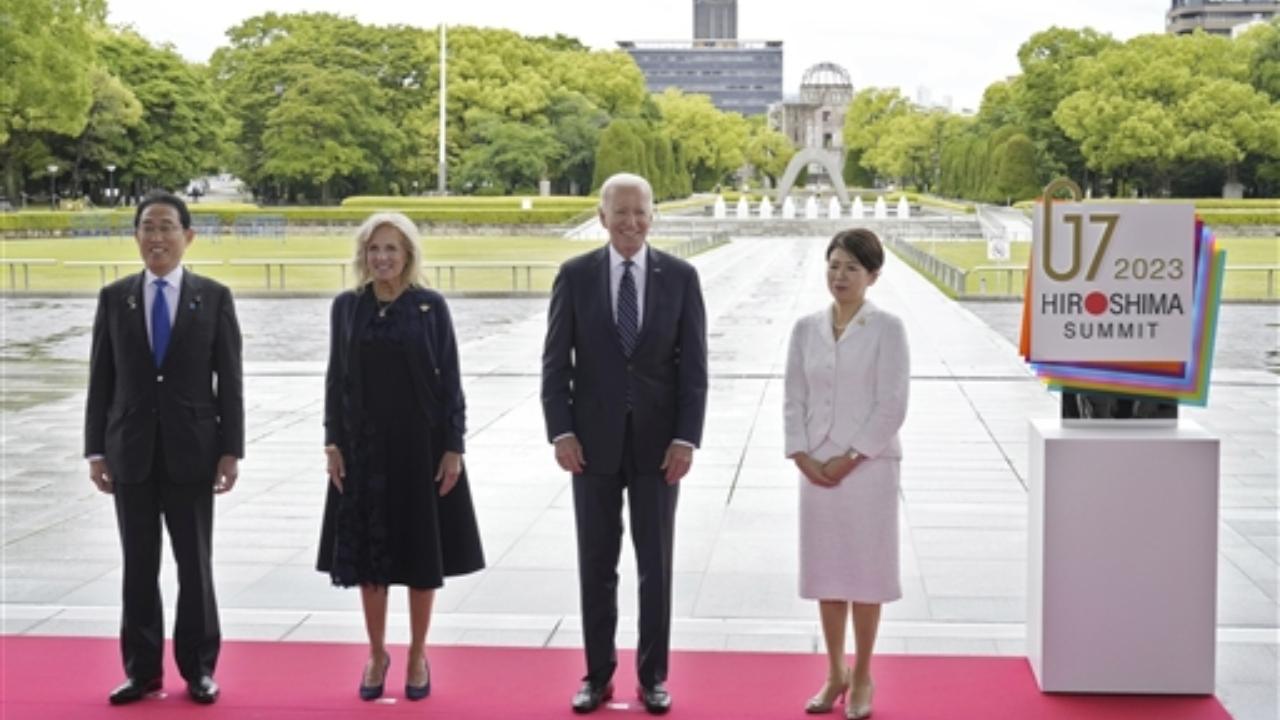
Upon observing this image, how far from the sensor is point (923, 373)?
1585 cm

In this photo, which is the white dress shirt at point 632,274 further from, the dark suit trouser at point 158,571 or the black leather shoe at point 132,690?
the black leather shoe at point 132,690

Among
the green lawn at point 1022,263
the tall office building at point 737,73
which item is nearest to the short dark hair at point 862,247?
the green lawn at point 1022,263

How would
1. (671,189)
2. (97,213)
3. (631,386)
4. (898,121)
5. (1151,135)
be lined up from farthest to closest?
(898,121)
(671,189)
(1151,135)
(97,213)
(631,386)

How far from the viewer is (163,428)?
17.5 feet

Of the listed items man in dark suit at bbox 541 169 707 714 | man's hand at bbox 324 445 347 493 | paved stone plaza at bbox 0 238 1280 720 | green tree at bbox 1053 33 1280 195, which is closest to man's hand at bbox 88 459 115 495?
man's hand at bbox 324 445 347 493

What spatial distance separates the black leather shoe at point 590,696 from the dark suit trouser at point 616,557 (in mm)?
25

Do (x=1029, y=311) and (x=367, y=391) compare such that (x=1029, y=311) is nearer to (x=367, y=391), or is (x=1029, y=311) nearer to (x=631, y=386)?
(x=631, y=386)

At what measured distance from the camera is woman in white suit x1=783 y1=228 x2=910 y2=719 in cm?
513

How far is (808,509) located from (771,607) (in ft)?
5.28

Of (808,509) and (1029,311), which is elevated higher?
(1029,311)

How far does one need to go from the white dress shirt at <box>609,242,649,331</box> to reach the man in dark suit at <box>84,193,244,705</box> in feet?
4.32

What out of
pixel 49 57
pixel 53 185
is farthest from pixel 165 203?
pixel 53 185

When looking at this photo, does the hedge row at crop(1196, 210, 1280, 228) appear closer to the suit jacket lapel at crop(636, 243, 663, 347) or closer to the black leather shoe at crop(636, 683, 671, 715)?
the suit jacket lapel at crop(636, 243, 663, 347)

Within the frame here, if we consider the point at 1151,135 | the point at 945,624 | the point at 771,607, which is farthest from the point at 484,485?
the point at 1151,135
